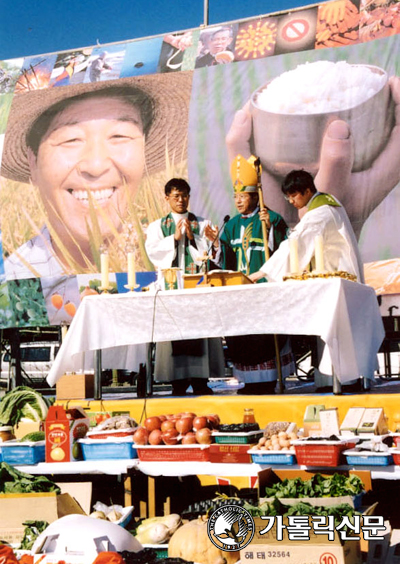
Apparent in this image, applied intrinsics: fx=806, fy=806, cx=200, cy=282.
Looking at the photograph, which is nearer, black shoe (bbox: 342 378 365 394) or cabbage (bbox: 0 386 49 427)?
cabbage (bbox: 0 386 49 427)

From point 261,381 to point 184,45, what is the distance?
14.3 ft

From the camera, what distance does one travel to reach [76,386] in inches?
243

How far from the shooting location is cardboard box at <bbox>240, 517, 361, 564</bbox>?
10.2 feet

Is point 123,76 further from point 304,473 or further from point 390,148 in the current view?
point 304,473

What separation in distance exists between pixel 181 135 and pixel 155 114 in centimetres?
41

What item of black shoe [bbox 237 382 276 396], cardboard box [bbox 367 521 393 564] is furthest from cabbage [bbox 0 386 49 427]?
cardboard box [bbox 367 521 393 564]

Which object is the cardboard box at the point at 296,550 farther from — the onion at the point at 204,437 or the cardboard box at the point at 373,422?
the onion at the point at 204,437

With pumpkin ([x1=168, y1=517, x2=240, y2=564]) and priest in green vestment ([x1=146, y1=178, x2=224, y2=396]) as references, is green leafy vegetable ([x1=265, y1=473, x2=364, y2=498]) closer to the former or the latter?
pumpkin ([x1=168, y1=517, x2=240, y2=564])

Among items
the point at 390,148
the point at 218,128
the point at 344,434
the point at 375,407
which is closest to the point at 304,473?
the point at 344,434

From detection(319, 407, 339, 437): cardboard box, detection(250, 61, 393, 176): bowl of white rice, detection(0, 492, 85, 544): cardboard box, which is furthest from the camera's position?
detection(250, 61, 393, 176): bowl of white rice

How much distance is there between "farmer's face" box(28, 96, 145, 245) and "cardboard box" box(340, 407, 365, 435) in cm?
475

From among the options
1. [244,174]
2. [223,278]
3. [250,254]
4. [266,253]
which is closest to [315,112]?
[244,174]

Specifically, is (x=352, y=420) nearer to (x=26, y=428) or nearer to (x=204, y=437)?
(x=204, y=437)

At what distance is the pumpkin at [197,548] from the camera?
3635mm
